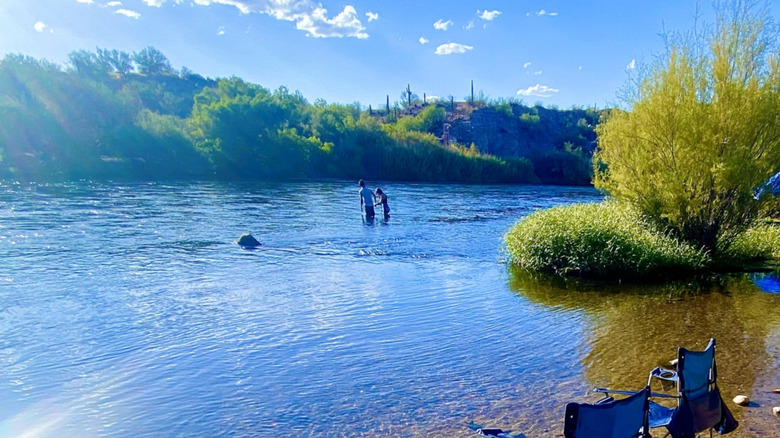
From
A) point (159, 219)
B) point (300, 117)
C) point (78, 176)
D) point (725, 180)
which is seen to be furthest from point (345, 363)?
point (300, 117)

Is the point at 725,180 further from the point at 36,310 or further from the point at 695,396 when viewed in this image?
the point at 36,310

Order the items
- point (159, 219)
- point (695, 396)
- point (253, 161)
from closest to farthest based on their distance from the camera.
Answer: point (695, 396) < point (159, 219) < point (253, 161)

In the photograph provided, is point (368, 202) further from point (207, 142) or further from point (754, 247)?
point (207, 142)

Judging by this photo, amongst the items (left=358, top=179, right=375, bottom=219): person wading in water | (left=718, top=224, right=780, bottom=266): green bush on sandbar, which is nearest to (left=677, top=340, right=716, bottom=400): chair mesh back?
(left=718, top=224, right=780, bottom=266): green bush on sandbar

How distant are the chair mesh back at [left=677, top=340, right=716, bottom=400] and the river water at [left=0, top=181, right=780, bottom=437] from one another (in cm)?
138

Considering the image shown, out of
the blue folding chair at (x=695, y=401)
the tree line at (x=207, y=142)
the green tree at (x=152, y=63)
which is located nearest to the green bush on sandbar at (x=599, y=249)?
the blue folding chair at (x=695, y=401)

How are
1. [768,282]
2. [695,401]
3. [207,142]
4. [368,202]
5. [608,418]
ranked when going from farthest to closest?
[207,142] → [368,202] → [768,282] → [695,401] → [608,418]

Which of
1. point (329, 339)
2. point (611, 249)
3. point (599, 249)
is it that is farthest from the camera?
point (599, 249)

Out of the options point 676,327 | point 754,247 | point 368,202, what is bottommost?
point 676,327

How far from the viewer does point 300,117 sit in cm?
8312

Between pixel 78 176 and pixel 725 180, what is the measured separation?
53893 millimetres

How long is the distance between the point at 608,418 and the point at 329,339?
20.0 feet

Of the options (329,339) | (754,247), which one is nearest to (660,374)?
(329,339)

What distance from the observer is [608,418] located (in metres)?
3.99
